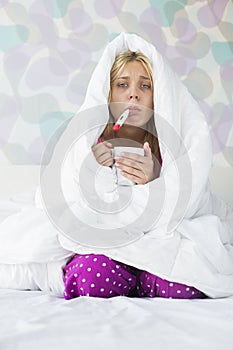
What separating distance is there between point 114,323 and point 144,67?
862mm

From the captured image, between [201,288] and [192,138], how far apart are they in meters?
0.44

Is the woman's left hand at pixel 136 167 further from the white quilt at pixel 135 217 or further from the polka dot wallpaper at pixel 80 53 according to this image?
the polka dot wallpaper at pixel 80 53

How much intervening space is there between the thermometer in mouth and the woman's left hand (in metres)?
0.08

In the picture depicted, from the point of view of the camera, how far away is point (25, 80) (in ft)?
8.20

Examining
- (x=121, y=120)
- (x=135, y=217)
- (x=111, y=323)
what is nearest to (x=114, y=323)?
(x=111, y=323)

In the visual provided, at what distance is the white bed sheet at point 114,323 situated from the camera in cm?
97

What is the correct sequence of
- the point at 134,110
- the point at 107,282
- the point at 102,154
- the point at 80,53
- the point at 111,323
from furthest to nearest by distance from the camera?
the point at 80,53 < the point at 134,110 < the point at 102,154 < the point at 107,282 < the point at 111,323

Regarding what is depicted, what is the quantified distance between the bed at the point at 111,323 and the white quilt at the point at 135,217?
95 mm

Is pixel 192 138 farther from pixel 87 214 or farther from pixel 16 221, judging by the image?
pixel 16 221

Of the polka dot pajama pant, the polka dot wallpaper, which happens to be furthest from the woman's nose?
the polka dot wallpaper

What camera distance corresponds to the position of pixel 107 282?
4.45ft

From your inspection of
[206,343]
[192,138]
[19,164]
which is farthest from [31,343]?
[19,164]

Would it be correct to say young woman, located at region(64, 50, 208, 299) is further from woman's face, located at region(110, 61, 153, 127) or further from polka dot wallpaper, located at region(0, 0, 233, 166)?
polka dot wallpaper, located at region(0, 0, 233, 166)

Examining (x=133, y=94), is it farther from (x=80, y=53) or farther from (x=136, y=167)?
(x=80, y=53)
